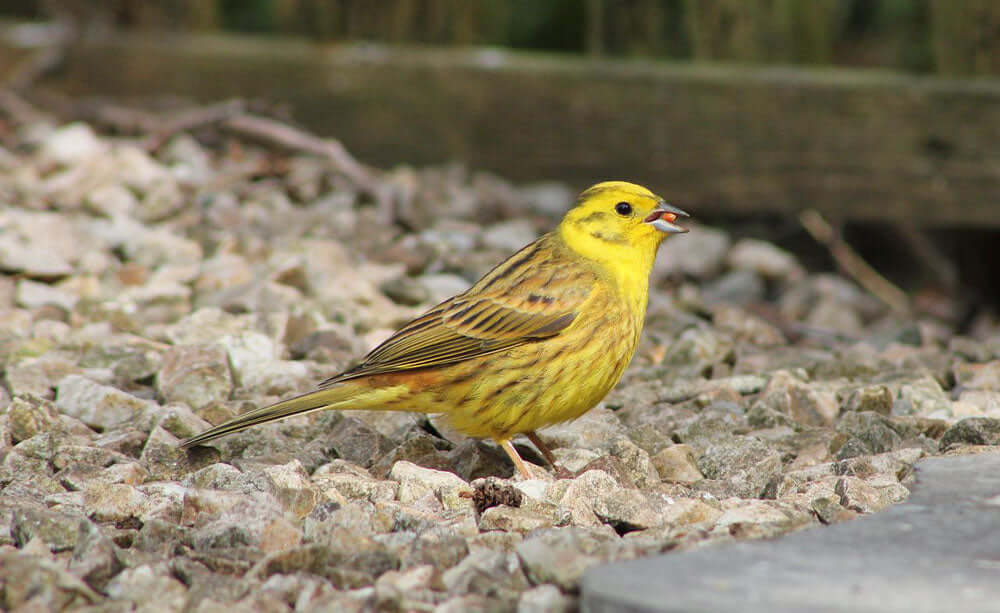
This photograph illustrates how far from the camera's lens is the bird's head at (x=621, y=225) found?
4.11 m

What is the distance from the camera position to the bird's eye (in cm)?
416

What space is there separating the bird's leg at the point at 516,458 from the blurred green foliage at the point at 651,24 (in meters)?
3.27

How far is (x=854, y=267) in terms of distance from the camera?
6.51 m

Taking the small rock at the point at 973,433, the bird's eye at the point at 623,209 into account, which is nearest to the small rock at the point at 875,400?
the small rock at the point at 973,433

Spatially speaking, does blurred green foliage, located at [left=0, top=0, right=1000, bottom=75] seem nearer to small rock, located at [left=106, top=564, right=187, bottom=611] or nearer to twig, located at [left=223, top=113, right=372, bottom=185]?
twig, located at [left=223, top=113, right=372, bottom=185]

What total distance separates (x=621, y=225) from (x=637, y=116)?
2.46 metres

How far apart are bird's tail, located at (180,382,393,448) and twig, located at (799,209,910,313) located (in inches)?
130

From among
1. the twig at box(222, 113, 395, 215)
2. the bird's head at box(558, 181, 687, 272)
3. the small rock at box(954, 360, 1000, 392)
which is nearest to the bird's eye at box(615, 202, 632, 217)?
the bird's head at box(558, 181, 687, 272)

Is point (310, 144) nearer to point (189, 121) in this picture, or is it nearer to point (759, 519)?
point (189, 121)

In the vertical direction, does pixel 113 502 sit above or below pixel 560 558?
below

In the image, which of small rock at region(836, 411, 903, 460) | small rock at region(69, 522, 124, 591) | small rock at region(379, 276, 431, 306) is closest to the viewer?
small rock at region(69, 522, 124, 591)

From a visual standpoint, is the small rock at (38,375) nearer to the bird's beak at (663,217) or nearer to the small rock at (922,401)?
the bird's beak at (663,217)

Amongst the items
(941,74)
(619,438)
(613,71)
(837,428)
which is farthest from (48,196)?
(941,74)

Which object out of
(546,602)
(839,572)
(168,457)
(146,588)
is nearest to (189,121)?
(168,457)
